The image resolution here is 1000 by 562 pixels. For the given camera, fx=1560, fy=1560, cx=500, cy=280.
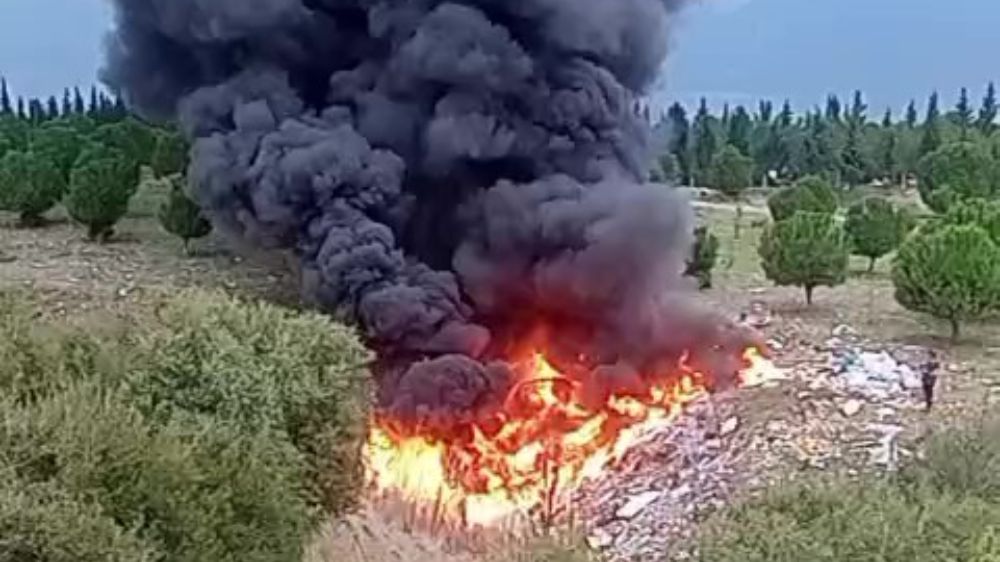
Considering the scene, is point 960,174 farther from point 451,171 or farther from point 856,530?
point 856,530

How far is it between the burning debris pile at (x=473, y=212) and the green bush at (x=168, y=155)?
9273mm

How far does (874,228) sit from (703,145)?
90.9ft

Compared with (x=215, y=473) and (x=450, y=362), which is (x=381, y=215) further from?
(x=215, y=473)

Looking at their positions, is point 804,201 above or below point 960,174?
below

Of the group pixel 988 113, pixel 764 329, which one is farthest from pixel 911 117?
pixel 764 329

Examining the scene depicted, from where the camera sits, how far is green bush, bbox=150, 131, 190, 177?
39125 mm

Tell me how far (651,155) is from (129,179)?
12.6 meters

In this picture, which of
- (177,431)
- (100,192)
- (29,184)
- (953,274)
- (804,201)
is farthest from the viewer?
(804,201)

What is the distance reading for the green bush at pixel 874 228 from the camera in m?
39.1

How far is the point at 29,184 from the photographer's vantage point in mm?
37906

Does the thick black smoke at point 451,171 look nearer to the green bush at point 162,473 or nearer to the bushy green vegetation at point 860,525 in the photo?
the green bush at point 162,473

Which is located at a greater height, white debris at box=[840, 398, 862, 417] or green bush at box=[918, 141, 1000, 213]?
green bush at box=[918, 141, 1000, 213]

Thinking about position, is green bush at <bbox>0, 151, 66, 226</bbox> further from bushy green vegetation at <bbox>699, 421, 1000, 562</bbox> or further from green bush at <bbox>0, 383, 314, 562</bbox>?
bushy green vegetation at <bbox>699, 421, 1000, 562</bbox>

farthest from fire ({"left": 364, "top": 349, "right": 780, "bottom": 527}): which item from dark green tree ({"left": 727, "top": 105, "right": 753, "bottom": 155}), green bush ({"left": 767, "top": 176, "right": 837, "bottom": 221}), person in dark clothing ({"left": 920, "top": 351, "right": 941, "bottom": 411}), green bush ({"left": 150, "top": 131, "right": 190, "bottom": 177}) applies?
dark green tree ({"left": 727, "top": 105, "right": 753, "bottom": 155})
